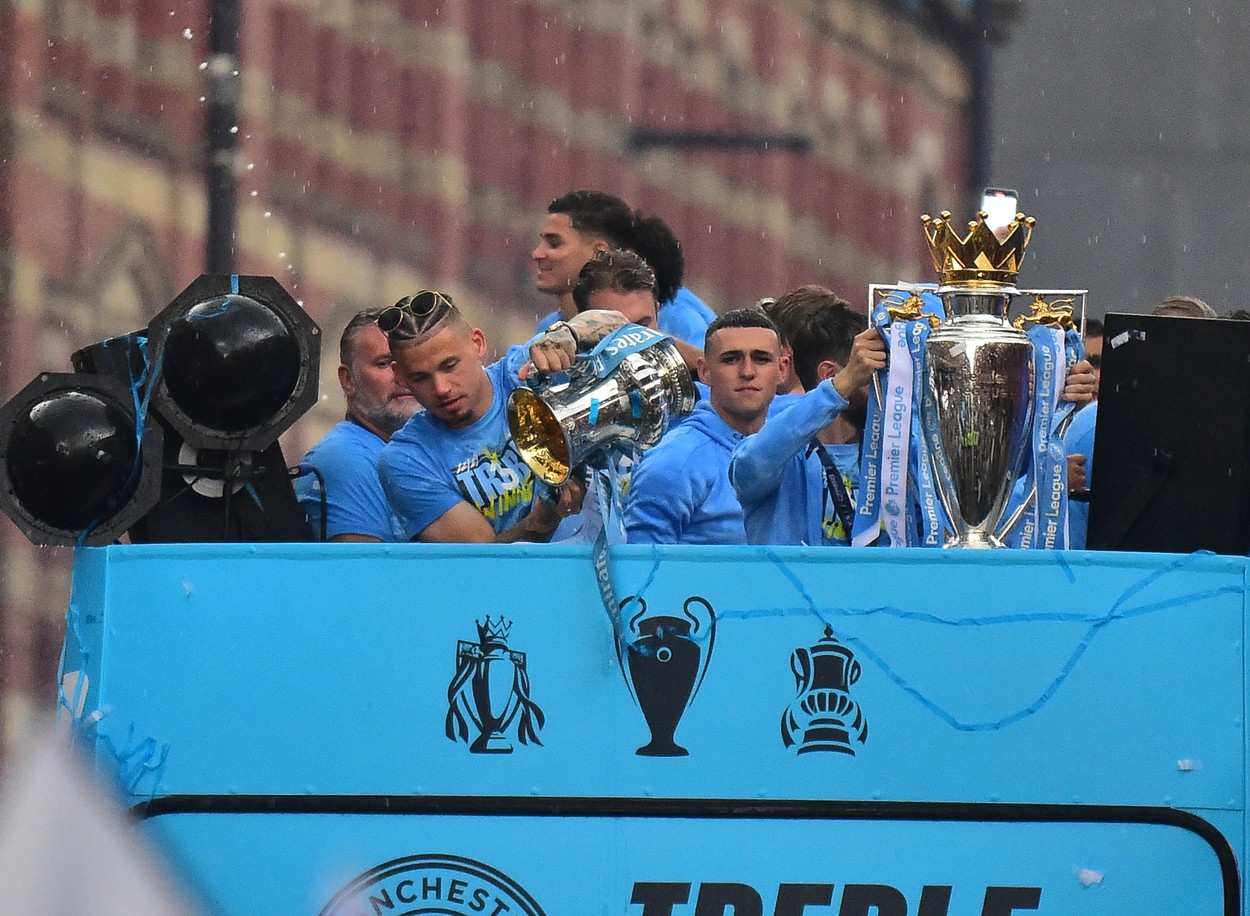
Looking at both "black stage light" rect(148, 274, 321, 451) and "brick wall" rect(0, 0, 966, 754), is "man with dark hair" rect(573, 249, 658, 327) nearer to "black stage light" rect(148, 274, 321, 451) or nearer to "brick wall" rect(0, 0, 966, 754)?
"black stage light" rect(148, 274, 321, 451)

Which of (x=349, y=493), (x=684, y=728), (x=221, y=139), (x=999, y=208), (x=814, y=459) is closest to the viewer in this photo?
(x=684, y=728)

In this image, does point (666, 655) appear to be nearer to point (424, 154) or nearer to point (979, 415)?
point (979, 415)

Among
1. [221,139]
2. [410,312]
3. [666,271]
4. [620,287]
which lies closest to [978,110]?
[221,139]

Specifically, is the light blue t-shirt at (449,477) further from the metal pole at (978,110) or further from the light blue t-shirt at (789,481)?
the metal pole at (978,110)

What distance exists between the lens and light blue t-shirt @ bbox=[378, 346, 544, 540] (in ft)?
9.62

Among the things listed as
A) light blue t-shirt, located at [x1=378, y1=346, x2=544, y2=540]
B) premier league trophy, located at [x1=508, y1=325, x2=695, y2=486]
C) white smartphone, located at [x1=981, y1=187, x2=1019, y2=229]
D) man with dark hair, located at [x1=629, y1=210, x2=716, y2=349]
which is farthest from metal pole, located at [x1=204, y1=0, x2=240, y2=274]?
white smartphone, located at [x1=981, y1=187, x2=1019, y2=229]

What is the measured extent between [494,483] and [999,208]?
3.10ft

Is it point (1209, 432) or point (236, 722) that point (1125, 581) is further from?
point (236, 722)

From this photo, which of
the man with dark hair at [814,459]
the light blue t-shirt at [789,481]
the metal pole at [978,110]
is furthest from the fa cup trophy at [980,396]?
the metal pole at [978,110]

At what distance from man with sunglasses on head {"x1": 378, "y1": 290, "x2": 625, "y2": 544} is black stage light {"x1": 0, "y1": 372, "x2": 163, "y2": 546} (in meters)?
0.65

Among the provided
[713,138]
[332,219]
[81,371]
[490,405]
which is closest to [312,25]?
[332,219]

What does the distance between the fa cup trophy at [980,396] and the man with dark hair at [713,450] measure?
0.51 m

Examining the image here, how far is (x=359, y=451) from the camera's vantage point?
3299 millimetres

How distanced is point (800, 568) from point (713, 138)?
4.15 metres
